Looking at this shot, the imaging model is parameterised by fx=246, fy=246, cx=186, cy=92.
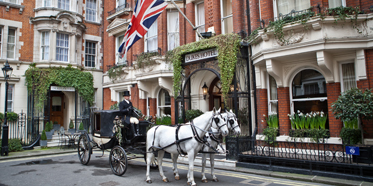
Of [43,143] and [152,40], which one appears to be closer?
[43,143]

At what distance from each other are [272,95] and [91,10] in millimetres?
15993

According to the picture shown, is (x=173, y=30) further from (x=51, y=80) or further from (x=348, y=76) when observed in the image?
(x=348, y=76)

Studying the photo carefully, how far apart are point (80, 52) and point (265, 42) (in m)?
14.6

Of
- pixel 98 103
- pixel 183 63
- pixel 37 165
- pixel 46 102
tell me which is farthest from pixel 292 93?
pixel 46 102

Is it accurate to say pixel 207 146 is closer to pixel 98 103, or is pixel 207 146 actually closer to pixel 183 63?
pixel 183 63

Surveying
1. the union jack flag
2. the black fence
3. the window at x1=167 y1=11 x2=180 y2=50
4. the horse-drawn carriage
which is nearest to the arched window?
the black fence

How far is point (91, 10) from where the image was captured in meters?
19.6

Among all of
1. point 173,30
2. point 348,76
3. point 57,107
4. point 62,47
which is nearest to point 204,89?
point 173,30

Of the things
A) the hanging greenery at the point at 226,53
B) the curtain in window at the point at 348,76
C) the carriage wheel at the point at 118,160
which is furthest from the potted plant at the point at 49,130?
the curtain in window at the point at 348,76

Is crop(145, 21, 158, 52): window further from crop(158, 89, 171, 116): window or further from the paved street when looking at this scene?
the paved street

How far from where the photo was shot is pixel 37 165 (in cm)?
1009

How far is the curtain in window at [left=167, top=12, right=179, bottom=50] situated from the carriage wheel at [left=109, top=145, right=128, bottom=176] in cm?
780

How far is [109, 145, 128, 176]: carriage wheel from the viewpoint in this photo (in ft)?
24.9

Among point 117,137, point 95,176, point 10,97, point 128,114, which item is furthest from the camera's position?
point 10,97
